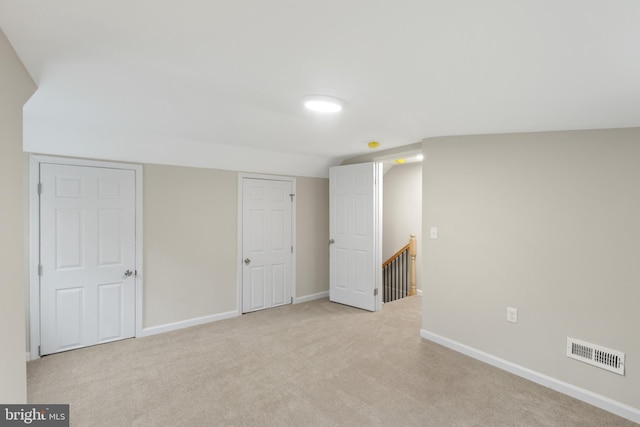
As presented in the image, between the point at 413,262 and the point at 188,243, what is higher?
the point at 188,243

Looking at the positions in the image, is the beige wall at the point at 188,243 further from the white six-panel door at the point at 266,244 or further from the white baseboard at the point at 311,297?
the white baseboard at the point at 311,297

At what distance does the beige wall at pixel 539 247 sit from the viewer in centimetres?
222

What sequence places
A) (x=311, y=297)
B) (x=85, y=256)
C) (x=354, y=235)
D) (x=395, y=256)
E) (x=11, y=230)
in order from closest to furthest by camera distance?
(x=11, y=230) < (x=85, y=256) < (x=354, y=235) < (x=311, y=297) < (x=395, y=256)

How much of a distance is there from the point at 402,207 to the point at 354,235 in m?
1.64

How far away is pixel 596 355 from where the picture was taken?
2.30 m

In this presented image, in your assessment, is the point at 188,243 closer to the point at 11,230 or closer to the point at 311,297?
the point at 311,297

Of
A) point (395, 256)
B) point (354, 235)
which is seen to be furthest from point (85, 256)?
point (395, 256)

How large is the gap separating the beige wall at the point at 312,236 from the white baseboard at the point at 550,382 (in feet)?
6.96

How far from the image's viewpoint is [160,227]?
3582 mm

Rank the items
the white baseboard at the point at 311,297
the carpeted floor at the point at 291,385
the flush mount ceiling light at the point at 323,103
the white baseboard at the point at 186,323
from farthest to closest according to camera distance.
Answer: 1. the white baseboard at the point at 311,297
2. the white baseboard at the point at 186,323
3. the carpeted floor at the point at 291,385
4. the flush mount ceiling light at the point at 323,103

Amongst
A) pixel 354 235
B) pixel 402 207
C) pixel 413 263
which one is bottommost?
pixel 413 263

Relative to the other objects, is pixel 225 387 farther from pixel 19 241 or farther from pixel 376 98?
pixel 376 98

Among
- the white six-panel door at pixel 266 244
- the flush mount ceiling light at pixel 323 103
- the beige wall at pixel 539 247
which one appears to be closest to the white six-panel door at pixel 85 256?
the white six-panel door at pixel 266 244

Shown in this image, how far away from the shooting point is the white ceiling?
1106 mm
